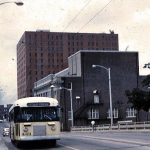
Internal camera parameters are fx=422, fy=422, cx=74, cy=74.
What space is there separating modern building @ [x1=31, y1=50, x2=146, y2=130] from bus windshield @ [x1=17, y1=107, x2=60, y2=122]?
68584 millimetres

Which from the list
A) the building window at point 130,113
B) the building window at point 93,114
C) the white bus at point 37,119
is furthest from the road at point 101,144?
the building window at point 130,113

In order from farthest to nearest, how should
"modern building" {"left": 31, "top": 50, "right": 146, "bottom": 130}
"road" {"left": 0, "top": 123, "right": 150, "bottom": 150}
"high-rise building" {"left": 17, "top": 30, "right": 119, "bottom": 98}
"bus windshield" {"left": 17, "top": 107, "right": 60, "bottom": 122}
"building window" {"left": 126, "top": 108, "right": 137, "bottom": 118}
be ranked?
1. "high-rise building" {"left": 17, "top": 30, "right": 119, "bottom": 98}
2. "building window" {"left": 126, "top": 108, "right": 137, "bottom": 118}
3. "modern building" {"left": 31, "top": 50, "right": 146, "bottom": 130}
4. "bus windshield" {"left": 17, "top": 107, "right": 60, "bottom": 122}
5. "road" {"left": 0, "top": 123, "right": 150, "bottom": 150}

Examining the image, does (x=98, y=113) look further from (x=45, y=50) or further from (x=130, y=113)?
(x=45, y=50)

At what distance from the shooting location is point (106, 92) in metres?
94.1

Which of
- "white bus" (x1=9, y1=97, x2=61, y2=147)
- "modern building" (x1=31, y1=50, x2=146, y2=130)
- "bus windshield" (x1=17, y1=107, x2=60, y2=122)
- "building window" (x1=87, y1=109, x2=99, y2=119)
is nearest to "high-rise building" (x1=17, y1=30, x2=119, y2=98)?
"modern building" (x1=31, y1=50, x2=146, y2=130)

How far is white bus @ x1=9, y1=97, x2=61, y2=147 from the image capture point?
21266 mm

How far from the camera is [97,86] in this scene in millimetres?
93688

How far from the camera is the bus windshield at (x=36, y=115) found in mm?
21475

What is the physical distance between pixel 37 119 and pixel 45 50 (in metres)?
136

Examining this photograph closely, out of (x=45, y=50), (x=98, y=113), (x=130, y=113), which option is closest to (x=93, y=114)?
(x=98, y=113)

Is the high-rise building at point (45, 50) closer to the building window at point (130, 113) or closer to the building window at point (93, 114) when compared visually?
the building window at point (93, 114)

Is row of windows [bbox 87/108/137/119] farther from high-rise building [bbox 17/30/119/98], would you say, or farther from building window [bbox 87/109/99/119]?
high-rise building [bbox 17/30/119/98]

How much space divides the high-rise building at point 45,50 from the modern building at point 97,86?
57011 millimetres

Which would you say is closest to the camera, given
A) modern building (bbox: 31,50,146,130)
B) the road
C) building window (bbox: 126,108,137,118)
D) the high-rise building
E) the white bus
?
the road
